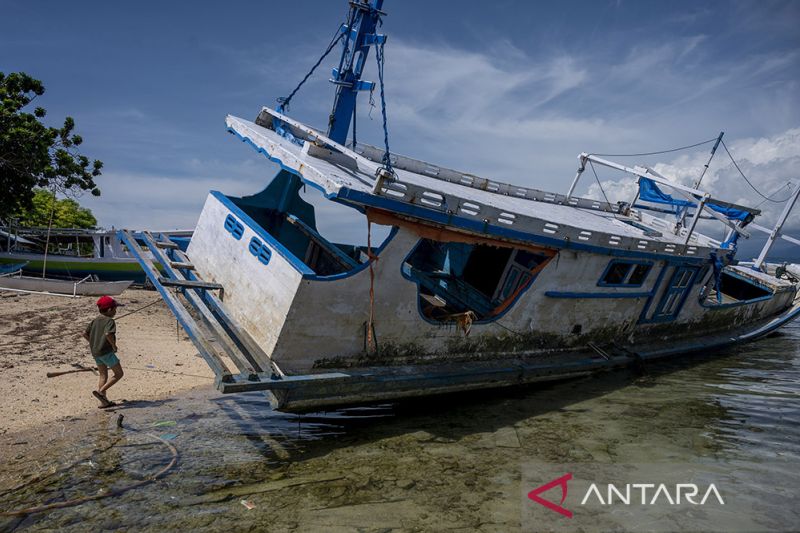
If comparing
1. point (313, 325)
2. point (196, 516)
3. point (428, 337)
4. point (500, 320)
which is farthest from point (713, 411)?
point (196, 516)

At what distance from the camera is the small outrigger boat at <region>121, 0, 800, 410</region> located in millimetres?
6777

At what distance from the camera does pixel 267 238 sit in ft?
23.6

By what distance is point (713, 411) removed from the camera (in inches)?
353

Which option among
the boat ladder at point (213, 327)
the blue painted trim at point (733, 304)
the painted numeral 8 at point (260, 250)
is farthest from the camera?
the blue painted trim at point (733, 304)

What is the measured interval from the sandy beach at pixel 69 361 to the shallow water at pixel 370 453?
2.01 feet

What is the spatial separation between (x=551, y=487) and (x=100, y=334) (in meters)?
6.73

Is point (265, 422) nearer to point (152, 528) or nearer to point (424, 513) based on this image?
point (152, 528)

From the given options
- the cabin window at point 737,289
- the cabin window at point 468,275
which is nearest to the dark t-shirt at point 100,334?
the cabin window at point 468,275

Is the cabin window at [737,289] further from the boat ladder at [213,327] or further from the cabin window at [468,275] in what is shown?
the boat ladder at [213,327]

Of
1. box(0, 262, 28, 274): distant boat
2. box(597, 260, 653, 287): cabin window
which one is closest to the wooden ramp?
box(597, 260, 653, 287): cabin window

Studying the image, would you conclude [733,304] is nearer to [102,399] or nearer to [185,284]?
[185,284]

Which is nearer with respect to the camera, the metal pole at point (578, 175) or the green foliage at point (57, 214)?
the metal pole at point (578, 175)

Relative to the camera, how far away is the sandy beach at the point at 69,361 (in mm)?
7527

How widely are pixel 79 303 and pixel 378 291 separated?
12.7 meters
